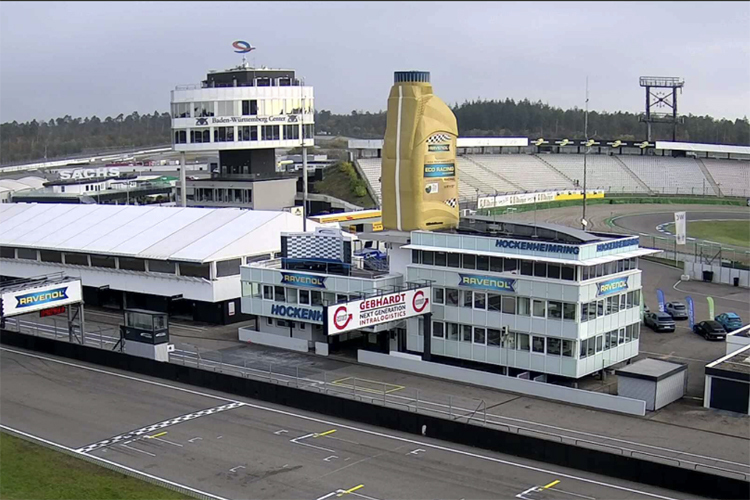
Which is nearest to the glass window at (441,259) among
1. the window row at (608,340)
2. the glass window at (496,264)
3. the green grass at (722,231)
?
the glass window at (496,264)

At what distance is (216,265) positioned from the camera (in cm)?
4025

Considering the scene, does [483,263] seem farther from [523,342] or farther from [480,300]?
[523,342]

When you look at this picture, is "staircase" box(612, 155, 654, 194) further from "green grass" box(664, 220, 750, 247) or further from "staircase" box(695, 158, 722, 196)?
"green grass" box(664, 220, 750, 247)

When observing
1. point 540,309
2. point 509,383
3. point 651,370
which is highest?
point 540,309

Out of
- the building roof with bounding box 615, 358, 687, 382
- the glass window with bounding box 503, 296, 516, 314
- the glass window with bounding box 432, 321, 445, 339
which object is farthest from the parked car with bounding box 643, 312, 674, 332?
the glass window with bounding box 432, 321, 445, 339

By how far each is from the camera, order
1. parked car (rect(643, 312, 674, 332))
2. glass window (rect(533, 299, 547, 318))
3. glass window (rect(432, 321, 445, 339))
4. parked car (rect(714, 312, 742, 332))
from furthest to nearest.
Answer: parked car (rect(643, 312, 674, 332))
parked car (rect(714, 312, 742, 332))
glass window (rect(432, 321, 445, 339))
glass window (rect(533, 299, 547, 318))

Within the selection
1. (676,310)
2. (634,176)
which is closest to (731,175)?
(634,176)

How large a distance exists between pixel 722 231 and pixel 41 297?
49.2 meters

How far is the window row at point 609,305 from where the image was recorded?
28.5 meters

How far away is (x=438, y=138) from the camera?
116 ft

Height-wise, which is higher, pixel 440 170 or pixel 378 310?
pixel 440 170

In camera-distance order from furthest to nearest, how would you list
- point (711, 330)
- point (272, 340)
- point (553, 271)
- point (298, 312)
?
point (272, 340) → point (711, 330) → point (298, 312) → point (553, 271)

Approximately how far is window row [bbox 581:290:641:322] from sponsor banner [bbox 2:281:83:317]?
2033cm

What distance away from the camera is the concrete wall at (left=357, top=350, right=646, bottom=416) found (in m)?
26.4
